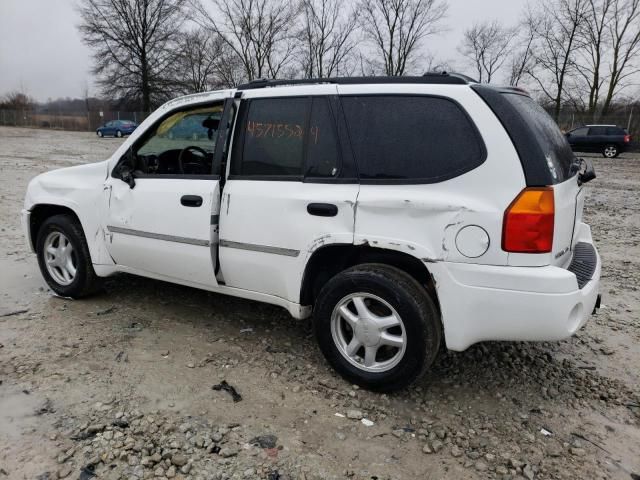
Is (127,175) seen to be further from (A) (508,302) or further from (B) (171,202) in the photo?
(A) (508,302)

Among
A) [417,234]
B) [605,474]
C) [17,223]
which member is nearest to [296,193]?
[417,234]

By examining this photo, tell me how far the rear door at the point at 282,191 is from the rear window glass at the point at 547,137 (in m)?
1.04

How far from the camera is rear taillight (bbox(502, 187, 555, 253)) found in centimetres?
257

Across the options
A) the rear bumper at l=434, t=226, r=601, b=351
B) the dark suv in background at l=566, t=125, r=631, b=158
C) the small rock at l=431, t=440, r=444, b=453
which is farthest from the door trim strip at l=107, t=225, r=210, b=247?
the dark suv in background at l=566, t=125, r=631, b=158

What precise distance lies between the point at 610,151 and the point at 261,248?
2408cm

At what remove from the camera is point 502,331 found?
8.91 feet

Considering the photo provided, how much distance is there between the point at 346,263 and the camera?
10.8ft

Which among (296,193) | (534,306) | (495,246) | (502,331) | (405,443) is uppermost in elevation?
(296,193)

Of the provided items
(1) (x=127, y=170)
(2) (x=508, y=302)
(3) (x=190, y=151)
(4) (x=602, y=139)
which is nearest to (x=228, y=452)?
(2) (x=508, y=302)

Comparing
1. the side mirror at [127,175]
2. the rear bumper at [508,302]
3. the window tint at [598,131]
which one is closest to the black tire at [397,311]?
the rear bumper at [508,302]

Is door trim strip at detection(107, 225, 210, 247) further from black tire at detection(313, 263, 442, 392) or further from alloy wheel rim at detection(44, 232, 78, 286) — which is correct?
black tire at detection(313, 263, 442, 392)

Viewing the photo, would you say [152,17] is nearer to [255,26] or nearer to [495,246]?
[255,26]

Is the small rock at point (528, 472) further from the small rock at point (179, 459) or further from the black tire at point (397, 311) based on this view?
the small rock at point (179, 459)

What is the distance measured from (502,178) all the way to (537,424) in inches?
56.6
